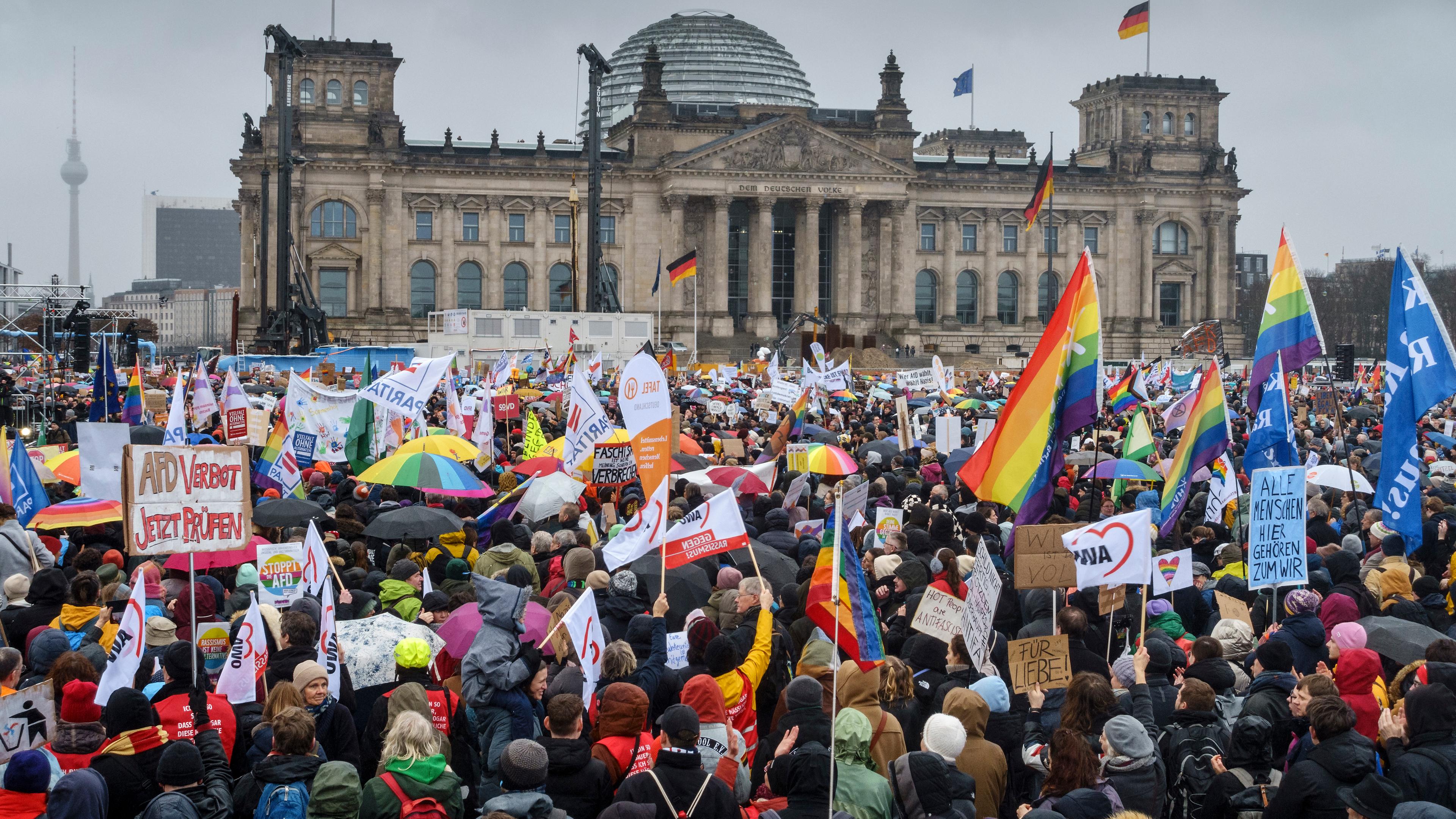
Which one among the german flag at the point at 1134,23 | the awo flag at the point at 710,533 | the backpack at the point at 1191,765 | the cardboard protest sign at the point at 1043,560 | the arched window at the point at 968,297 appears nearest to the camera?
the backpack at the point at 1191,765

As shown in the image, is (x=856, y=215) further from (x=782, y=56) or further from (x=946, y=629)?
(x=946, y=629)

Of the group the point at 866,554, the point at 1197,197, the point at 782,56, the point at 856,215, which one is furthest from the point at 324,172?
the point at 866,554

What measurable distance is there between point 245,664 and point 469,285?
232 ft

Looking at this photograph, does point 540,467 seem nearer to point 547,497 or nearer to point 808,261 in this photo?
point 547,497

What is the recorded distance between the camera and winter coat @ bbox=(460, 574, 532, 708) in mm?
8242

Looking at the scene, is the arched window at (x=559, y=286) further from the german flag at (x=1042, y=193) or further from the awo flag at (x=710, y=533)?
the awo flag at (x=710, y=533)

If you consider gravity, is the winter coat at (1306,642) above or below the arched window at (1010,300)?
below

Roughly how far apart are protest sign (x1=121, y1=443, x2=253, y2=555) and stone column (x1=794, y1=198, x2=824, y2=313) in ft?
225

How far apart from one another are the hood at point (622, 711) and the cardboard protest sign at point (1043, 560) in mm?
3162

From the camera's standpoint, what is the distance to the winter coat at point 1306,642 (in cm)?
939

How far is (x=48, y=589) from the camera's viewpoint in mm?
9828

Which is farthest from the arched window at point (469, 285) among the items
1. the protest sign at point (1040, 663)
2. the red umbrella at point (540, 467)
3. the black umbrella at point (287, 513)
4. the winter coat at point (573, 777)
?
the winter coat at point (573, 777)

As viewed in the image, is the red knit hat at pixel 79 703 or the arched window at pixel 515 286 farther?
the arched window at pixel 515 286

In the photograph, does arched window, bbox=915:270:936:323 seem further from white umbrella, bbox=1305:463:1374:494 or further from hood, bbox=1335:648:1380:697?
hood, bbox=1335:648:1380:697
